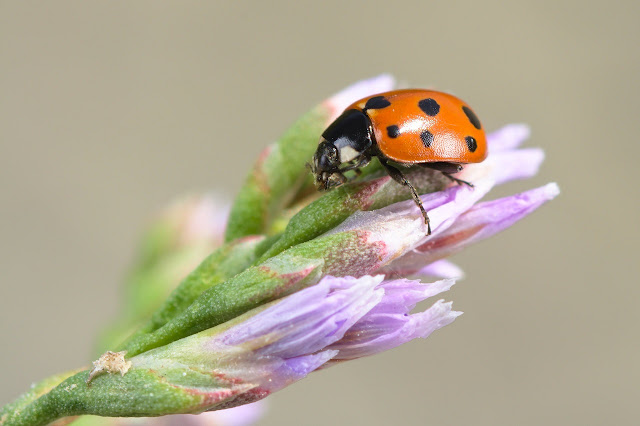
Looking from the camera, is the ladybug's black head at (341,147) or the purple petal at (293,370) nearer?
the purple petal at (293,370)

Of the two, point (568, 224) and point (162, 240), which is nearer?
point (162, 240)

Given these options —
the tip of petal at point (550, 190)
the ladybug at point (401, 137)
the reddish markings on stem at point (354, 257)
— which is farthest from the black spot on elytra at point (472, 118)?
the reddish markings on stem at point (354, 257)

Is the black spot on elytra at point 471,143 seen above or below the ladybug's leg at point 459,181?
above

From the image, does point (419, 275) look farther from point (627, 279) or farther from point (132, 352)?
point (627, 279)

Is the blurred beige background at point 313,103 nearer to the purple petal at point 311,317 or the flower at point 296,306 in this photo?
the flower at point 296,306

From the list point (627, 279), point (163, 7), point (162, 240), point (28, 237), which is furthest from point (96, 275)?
point (627, 279)

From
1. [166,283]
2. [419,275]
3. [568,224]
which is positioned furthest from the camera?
[568,224]
